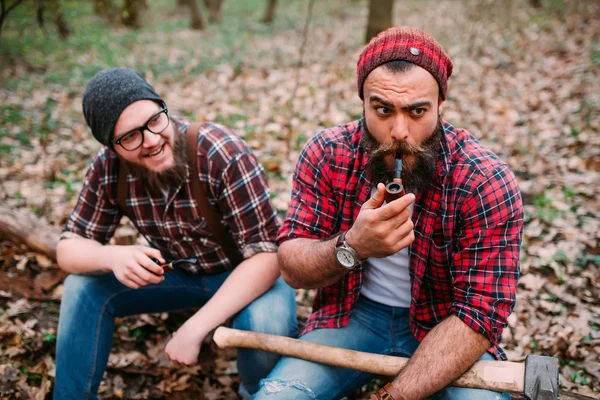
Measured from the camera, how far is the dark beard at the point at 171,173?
8.30 feet

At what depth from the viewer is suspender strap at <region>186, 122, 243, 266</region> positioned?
102 inches

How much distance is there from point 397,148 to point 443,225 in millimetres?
423

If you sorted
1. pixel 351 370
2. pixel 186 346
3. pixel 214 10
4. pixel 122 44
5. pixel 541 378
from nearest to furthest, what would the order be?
1. pixel 541 378
2. pixel 351 370
3. pixel 186 346
4. pixel 122 44
5. pixel 214 10

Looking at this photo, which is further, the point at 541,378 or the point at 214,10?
the point at 214,10

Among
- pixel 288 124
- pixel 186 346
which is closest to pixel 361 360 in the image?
pixel 186 346

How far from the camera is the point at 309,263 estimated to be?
216cm

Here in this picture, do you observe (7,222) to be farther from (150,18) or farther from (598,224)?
(150,18)

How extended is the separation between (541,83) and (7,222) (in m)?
7.06

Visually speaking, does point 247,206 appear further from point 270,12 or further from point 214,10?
point 214,10

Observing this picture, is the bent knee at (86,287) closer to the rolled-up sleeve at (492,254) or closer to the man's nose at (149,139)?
the man's nose at (149,139)

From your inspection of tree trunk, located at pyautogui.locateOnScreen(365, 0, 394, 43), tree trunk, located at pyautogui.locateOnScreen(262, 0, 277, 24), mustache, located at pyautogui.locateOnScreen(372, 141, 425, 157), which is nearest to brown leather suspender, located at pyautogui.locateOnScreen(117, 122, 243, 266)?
mustache, located at pyautogui.locateOnScreen(372, 141, 425, 157)

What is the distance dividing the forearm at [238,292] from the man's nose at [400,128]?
0.97 meters

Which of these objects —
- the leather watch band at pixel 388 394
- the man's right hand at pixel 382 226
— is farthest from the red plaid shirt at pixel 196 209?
the leather watch band at pixel 388 394

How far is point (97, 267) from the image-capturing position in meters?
2.56
